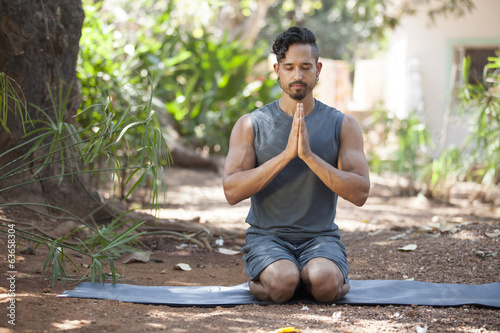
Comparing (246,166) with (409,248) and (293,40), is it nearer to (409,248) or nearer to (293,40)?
(293,40)

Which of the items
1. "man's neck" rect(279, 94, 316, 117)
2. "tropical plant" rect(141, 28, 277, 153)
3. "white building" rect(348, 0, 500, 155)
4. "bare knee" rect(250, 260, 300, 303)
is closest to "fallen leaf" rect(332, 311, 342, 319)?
"bare knee" rect(250, 260, 300, 303)

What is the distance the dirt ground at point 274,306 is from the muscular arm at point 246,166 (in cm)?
62

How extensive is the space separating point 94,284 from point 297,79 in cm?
157

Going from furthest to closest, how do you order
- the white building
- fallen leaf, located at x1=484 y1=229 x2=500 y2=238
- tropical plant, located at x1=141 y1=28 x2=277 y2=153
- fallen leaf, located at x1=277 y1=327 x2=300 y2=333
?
1. the white building
2. tropical plant, located at x1=141 y1=28 x2=277 y2=153
3. fallen leaf, located at x1=484 y1=229 x2=500 y2=238
4. fallen leaf, located at x1=277 y1=327 x2=300 y2=333

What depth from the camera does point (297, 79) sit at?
3.08 metres

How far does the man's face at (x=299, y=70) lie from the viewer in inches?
122

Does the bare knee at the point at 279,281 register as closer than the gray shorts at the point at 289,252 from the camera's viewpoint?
Yes

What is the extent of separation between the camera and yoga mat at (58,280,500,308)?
2955mm

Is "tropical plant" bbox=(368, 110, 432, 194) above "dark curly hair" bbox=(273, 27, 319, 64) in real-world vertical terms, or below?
below

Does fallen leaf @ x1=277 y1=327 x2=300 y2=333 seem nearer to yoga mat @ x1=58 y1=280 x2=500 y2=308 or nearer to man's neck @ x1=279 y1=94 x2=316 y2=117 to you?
yoga mat @ x1=58 y1=280 x2=500 y2=308

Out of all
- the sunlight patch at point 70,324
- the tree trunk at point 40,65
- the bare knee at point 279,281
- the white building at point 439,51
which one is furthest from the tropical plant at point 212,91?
the sunlight patch at point 70,324

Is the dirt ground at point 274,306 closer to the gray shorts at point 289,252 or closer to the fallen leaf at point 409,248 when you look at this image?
the fallen leaf at point 409,248

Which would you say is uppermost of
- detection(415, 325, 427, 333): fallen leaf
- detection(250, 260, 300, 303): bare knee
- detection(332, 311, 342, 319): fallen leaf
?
detection(250, 260, 300, 303): bare knee

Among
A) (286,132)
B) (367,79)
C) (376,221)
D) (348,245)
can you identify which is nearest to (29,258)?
(286,132)
